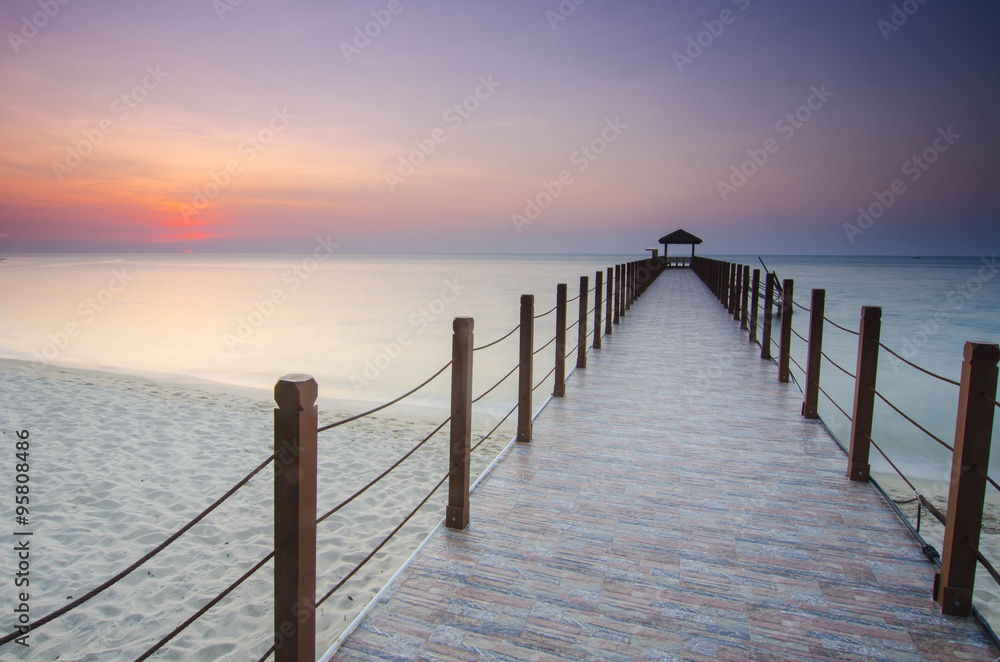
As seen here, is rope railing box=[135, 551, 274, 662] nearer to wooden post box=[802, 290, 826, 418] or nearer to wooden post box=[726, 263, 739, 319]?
wooden post box=[802, 290, 826, 418]

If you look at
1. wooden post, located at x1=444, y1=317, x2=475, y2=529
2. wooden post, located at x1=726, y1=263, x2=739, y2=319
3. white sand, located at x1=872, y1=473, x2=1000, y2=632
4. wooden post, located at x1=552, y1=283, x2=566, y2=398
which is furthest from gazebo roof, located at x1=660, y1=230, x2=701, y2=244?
wooden post, located at x1=444, y1=317, x2=475, y2=529

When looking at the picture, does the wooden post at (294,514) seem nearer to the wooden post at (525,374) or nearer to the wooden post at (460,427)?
the wooden post at (460,427)

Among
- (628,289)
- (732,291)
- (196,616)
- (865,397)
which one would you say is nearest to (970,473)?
(865,397)

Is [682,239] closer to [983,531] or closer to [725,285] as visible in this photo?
[725,285]

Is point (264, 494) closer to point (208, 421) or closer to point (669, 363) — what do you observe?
point (208, 421)

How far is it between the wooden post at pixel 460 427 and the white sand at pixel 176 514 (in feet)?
3.32

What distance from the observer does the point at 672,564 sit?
87.4 inches

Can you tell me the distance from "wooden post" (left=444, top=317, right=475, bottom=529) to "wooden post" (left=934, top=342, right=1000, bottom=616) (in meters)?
1.82

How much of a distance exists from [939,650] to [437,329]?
54.5ft

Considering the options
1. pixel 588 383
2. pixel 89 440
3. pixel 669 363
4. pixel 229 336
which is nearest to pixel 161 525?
pixel 89 440

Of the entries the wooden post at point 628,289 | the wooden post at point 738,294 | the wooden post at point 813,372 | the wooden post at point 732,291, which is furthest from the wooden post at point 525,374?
the wooden post at point 628,289

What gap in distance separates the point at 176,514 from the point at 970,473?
15.5 ft

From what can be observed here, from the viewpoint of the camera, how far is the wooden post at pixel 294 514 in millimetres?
1351

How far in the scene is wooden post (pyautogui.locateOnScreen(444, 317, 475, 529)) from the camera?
2.50m
